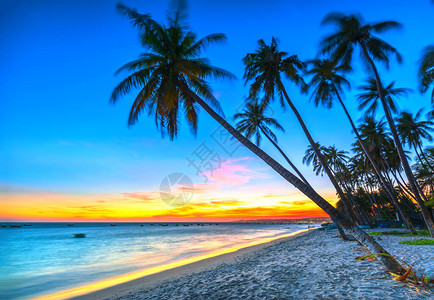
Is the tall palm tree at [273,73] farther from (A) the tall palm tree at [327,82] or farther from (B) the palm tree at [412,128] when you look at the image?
(B) the palm tree at [412,128]

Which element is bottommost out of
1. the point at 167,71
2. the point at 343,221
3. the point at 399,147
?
the point at 343,221

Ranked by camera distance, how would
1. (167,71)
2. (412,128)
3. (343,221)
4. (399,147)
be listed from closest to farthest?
(343,221) < (167,71) < (399,147) < (412,128)

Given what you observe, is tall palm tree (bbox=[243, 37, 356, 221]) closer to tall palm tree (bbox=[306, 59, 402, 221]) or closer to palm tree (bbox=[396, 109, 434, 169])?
tall palm tree (bbox=[306, 59, 402, 221])

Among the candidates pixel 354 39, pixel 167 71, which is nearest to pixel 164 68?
pixel 167 71

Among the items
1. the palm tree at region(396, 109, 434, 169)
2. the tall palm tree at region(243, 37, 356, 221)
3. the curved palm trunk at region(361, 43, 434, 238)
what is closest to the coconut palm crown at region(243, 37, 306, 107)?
the tall palm tree at region(243, 37, 356, 221)

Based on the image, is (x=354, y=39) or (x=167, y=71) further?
(x=354, y=39)

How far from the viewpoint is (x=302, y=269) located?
713 cm

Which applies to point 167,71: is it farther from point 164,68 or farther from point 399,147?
point 399,147

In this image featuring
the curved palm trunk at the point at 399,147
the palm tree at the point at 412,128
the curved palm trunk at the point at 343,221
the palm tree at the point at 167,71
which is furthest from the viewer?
the palm tree at the point at 412,128

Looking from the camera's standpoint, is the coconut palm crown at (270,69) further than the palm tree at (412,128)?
No

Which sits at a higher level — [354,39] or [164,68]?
[354,39]

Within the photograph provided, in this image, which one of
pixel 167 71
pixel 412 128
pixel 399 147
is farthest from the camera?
pixel 412 128

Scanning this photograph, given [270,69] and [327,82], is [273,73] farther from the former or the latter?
[327,82]

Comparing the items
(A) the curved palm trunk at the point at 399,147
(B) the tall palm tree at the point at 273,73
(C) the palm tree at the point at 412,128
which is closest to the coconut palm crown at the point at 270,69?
(B) the tall palm tree at the point at 273,73
